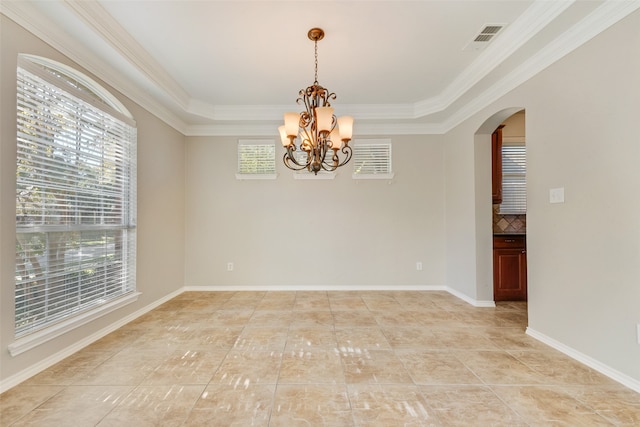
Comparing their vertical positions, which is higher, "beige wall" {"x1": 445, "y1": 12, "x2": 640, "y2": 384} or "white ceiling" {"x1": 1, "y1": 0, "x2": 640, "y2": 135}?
"white ceiling" {"x1": 1, "y1": 0, "x2": 640, "y2": 135}

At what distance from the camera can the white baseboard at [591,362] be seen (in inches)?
75.7

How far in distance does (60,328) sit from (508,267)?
16.3 ft

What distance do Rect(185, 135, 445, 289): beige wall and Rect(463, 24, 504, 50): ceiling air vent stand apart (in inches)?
77.7

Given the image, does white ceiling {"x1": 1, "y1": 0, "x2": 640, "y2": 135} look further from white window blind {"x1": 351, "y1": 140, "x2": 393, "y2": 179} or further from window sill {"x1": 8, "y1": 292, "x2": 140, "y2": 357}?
window sill {"x1": 8, "y1": 292, "x2": 140, "y2": 357}

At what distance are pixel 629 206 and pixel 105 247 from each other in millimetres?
4368

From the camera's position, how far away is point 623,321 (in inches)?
77.6

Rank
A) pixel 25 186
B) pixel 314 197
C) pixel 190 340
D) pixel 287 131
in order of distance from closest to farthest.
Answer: pixel 25 186 → pixel 287 131 → pixel 190 340 → pixel 314 197

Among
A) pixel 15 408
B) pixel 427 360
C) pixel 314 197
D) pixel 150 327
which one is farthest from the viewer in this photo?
pixel 314 197

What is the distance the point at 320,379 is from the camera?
6.75 feet

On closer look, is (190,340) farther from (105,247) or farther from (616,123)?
(616,123)

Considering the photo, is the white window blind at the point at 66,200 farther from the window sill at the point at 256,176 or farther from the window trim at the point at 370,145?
A: the window trim at the point at 370,145

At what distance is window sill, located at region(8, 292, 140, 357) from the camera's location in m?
2.00

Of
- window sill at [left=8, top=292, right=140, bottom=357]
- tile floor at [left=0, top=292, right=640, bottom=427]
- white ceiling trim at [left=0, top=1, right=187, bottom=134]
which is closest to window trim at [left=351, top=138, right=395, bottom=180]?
tile floor at [left=0, top=292, right=640, bottom=427]

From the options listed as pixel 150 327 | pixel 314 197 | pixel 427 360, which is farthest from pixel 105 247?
pixel 427 360
